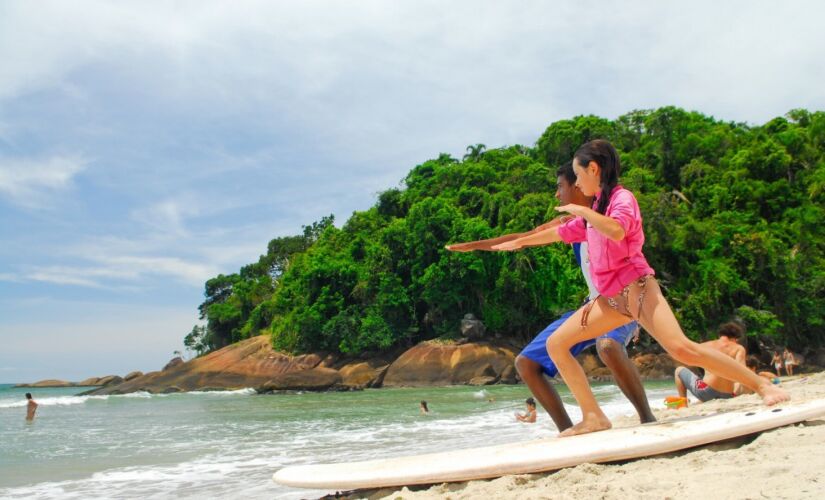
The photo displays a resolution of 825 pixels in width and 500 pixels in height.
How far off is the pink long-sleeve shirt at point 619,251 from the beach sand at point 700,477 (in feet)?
2.95

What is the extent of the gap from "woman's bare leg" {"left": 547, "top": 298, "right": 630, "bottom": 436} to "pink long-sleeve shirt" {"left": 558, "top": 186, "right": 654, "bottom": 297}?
15 cm

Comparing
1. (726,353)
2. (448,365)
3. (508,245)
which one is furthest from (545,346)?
(448,365)

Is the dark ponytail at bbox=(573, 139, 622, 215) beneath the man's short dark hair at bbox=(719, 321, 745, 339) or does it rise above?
above

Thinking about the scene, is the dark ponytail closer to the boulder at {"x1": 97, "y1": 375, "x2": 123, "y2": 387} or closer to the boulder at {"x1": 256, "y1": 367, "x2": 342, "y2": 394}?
the boulder at {"x1": 256, "y1": 367, "x2": 342, "y2": 394}

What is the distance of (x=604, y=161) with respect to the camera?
3.52 meters

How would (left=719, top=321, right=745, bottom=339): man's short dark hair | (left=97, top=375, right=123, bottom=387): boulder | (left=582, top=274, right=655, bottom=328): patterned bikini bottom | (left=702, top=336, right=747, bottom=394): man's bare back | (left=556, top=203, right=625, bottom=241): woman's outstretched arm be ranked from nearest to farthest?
(left=556, top=203, right=625, bottom=241): woman's outstretched arm, (left=582, top=274, right=655, bottom=328): patterned bikini bottom, (left=702, top=336, right=747, bottom=394): man's bare back, (left=719, top=321, right=745, bottom=339): man's short dark hair, (left=97, top=375, right=123, bottom=387): boulder

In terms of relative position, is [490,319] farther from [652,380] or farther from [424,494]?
[424,494]

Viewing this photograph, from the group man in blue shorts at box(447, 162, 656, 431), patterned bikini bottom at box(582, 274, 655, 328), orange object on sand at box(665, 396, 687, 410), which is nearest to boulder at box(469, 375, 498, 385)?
orange object on sand at box(665, 396, 687, 410)

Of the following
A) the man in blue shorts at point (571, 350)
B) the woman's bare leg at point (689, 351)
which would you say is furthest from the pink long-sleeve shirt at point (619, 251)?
the man in blue shorts at point (571, 350)

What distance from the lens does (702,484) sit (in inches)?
100.0

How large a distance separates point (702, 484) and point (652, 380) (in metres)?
23.9

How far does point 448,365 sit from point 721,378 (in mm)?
21071

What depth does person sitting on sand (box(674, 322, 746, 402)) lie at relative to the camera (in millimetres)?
6492

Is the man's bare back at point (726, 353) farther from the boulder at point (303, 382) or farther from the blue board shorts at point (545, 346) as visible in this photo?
the boulder at point (303, 382)
